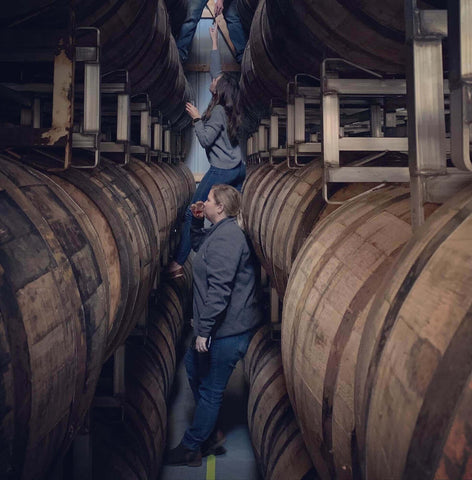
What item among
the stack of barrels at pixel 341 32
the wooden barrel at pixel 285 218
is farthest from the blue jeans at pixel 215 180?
the stack of barrels at pixel 341 32

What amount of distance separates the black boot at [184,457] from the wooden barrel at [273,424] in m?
0.52

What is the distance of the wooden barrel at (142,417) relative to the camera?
8.75 feet

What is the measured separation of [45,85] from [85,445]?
78.7 inches

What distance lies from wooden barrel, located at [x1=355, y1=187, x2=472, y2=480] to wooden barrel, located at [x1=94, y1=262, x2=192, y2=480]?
194cm

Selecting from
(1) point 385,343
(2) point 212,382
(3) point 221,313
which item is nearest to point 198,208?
(3) point 221,313

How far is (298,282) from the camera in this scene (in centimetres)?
193

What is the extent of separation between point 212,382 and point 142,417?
28.2 inches

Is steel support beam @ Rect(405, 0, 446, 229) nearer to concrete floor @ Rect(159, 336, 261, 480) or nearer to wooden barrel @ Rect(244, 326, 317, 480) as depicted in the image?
wooden barrel @ Rect(244, 326, 317, 480)

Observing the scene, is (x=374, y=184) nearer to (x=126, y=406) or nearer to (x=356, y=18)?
(x=356, y=18)

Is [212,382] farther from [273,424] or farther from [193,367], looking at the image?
[273,424]

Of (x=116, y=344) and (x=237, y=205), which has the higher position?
(x=237, y=205)

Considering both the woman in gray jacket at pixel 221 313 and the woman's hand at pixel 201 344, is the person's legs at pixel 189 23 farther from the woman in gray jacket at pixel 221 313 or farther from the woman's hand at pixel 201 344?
the woman's hand at pixel 201 344

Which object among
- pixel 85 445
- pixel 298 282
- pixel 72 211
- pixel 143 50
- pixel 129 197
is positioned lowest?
pixel 85 445

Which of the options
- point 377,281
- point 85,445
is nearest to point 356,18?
point 377,281
